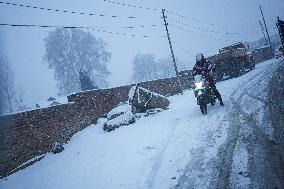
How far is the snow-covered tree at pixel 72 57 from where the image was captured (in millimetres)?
49000

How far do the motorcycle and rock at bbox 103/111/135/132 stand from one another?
11.2ft

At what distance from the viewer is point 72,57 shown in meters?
50.6

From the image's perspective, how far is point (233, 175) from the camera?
4.46 m

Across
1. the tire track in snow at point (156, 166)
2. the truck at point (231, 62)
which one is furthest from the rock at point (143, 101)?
the truck at point (231, 62)

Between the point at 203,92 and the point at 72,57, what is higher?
the point at 72,57

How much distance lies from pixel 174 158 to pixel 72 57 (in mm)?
47316

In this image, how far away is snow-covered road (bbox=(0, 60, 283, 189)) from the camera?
4.70 metres

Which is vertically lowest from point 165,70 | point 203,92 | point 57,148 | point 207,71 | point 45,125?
point 57,148

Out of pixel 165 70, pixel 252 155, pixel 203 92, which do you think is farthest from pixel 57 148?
pixel 165 70

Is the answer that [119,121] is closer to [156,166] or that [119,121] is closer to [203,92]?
[203,92]

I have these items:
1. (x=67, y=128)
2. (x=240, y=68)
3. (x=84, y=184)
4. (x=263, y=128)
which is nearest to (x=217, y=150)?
(x=263, y=128)

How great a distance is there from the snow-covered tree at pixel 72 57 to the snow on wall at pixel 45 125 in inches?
1288

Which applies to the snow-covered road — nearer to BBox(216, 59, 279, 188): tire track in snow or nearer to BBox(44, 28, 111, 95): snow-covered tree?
BBox(216, 59, 279, 188): tire track in snow

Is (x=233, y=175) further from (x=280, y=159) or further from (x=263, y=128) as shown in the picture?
(x=263, y=128)
